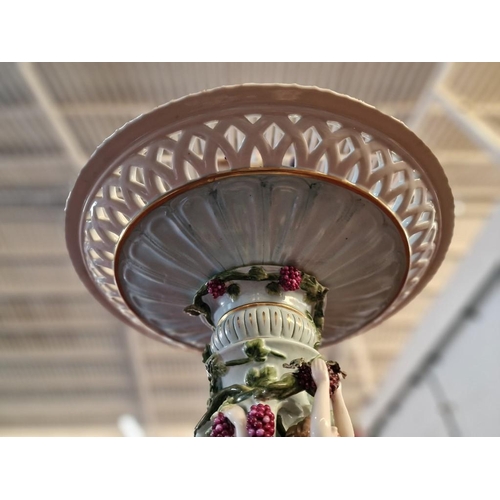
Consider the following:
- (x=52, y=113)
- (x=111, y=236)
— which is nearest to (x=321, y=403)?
(x=111, y=236)

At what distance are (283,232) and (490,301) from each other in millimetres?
1478

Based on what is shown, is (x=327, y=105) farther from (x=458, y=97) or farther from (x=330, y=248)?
(x=458, y=97)

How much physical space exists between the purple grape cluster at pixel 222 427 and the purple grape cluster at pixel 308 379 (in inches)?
4.2

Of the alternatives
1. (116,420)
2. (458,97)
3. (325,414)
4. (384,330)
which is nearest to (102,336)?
(116,420)

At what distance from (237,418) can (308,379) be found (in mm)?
107

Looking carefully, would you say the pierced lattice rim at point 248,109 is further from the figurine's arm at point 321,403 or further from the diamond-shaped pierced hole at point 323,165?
the figurine's arm at point 321,403

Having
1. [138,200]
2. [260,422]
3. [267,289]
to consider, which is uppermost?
[138,200]

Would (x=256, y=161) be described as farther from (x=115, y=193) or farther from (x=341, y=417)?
(x=341, y=417)

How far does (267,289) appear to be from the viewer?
0.84m

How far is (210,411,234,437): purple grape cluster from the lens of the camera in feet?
2.30

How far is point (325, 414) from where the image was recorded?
2.18 ft

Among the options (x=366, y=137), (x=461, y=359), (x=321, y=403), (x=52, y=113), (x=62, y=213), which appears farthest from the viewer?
(x=62, y=213)

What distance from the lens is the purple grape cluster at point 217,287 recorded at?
0.84 metres

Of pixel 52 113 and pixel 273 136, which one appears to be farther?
pixel 52 113
